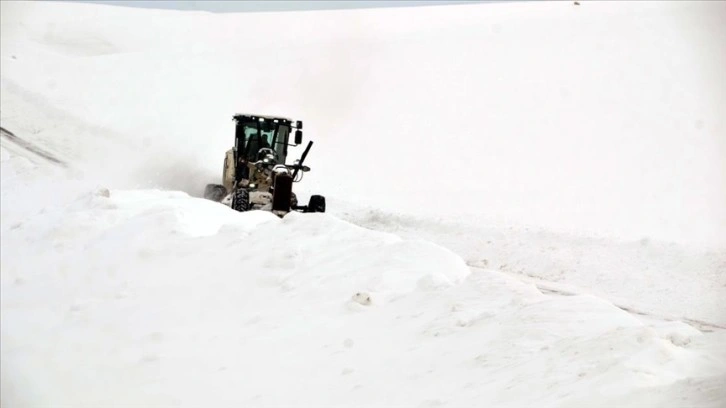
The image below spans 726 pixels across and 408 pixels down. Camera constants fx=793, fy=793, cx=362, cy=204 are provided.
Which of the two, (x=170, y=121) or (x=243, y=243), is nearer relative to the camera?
(x=243, y=243)

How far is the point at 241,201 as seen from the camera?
1407 centimetres

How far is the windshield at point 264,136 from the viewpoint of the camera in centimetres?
1630

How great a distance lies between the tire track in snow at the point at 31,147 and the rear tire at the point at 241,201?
7796mm

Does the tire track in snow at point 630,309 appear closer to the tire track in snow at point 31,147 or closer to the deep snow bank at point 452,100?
the deep snow bank at point 452,100

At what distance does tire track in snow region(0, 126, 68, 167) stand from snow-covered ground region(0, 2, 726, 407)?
150 mm

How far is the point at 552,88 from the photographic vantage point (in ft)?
116

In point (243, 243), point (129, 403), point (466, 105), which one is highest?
point (466, 105)

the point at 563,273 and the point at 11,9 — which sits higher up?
the point at 11,9

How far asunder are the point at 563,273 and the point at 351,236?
15.0 ft

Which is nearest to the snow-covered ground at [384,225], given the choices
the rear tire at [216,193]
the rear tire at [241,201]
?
the rear tire at [241,201]

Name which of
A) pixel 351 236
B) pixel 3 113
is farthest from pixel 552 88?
pixel 351 236

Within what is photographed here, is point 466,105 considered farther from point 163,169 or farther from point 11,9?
point 11,9

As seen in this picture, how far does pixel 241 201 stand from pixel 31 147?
966 centimetres

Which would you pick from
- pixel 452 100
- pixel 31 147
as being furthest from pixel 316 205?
pixel 452 100
